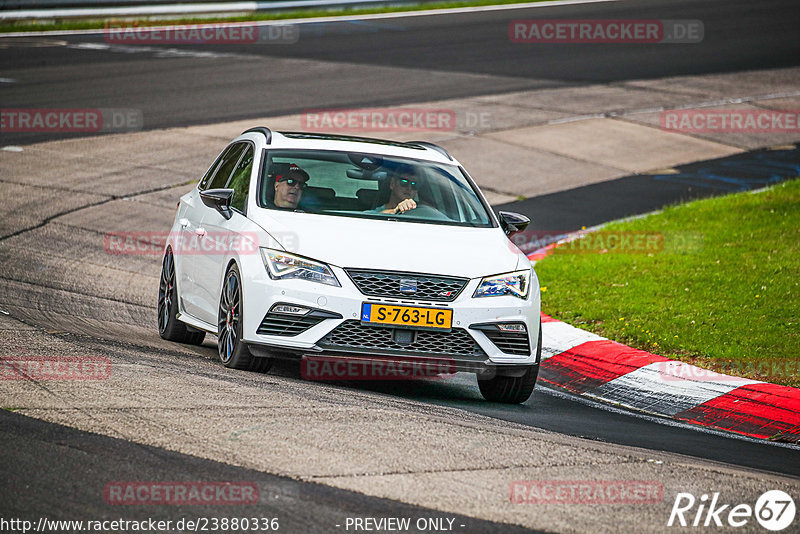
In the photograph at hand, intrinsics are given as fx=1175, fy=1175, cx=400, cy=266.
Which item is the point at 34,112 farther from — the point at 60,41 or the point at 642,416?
the point at 642,416

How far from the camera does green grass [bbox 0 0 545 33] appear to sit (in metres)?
29.7

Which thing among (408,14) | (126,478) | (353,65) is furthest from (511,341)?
(408,14)

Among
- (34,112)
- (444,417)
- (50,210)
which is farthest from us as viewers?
(34,112)

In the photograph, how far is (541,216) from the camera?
16.0 metres

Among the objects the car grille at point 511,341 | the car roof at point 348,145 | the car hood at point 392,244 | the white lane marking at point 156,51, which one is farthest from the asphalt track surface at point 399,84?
the car roof at point 348,145

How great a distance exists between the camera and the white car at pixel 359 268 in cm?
772

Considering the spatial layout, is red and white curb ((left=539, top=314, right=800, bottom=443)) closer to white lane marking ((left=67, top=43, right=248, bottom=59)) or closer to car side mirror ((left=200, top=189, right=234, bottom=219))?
car side mirror ((left=200, top=189, right=234, bottom=219))

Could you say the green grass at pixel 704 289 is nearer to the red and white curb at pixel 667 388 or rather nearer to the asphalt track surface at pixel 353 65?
the red and white curb at pixel 667 388

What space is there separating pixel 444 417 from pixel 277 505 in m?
2.11

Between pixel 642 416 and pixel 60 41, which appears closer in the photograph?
pixel 642 416

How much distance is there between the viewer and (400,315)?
7.70 metres

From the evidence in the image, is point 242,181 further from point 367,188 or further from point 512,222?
point 512,222

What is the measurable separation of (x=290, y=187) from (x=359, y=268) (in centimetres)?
133

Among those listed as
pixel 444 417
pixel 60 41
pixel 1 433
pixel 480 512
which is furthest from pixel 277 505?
pixel 60 41
